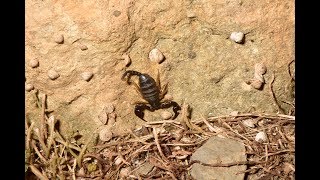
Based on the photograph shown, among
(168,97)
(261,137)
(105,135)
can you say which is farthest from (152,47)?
(261,137)

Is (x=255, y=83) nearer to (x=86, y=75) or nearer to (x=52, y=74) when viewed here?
(x=86, y=75)

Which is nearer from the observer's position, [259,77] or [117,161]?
[117,161]

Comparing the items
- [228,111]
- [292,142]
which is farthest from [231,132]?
[292,142]

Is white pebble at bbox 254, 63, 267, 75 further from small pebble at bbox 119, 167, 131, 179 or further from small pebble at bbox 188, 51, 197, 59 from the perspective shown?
small pebble at bbox 119, 167, 131, 179

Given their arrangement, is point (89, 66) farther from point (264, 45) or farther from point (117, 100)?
point (264, 45)

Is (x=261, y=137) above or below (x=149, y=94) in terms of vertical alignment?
below

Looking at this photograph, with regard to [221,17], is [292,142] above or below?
below
